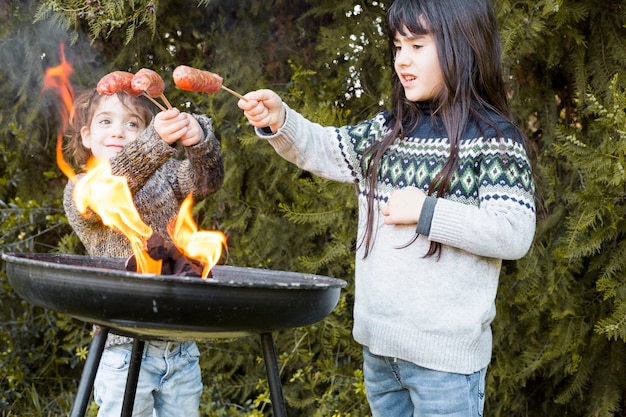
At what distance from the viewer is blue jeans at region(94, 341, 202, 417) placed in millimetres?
2254

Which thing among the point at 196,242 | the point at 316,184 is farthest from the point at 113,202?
the point at 316,184

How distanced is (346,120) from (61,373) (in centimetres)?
196

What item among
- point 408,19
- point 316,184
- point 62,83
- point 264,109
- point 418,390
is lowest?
point 418,390

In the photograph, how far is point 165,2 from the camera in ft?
10.7

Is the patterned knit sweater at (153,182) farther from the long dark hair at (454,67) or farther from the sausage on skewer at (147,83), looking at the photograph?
Answer: the long dark hair at (454,67)

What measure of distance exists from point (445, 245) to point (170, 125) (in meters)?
0.77

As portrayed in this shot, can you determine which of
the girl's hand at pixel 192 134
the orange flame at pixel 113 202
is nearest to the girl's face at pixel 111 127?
the girl's hand at pixel 192 134

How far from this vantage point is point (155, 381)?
229cm

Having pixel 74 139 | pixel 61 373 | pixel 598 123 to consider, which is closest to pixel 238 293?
pixel 74 139

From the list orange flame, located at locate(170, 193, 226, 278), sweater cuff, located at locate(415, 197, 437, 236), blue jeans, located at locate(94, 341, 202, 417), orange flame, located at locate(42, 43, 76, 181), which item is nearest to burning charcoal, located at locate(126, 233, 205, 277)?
orange flame, located at locate(170, 193, 226, 278)

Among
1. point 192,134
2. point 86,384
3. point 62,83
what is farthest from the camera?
point 62,83

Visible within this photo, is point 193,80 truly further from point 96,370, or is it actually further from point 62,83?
point 62,83

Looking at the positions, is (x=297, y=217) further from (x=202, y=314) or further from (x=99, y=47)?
(x=202, y=314)

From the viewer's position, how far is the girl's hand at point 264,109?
1.96 meters
